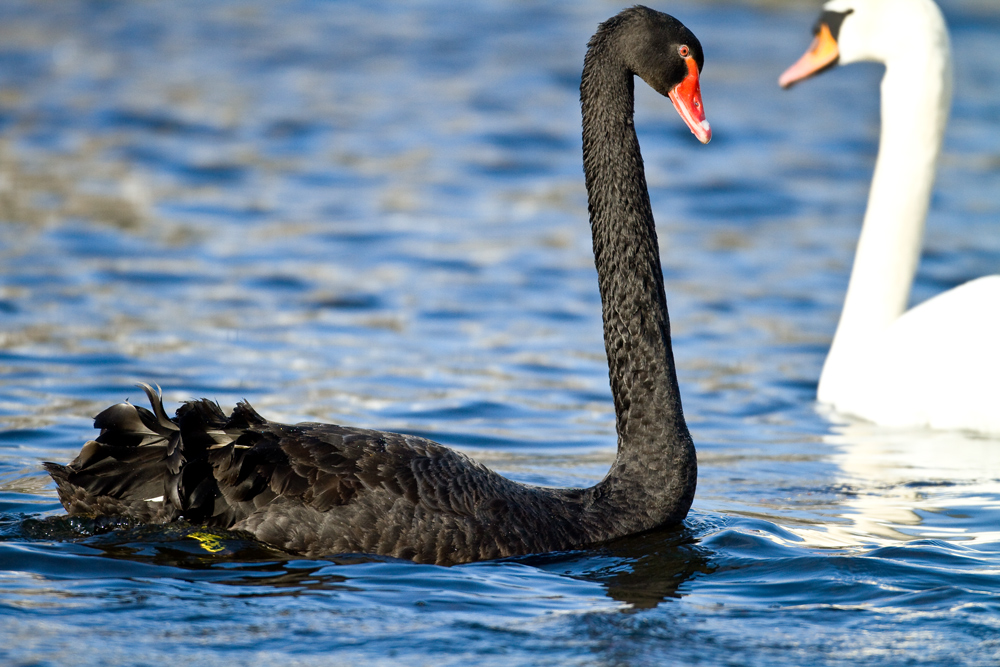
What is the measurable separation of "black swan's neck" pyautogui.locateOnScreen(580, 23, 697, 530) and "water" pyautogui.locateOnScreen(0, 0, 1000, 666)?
0.35 meters

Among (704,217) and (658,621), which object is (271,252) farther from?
(658,621)

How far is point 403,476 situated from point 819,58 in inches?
217

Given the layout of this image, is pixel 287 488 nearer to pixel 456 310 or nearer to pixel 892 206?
pixel 892 206

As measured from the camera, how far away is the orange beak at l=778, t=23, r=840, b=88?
9359 mm

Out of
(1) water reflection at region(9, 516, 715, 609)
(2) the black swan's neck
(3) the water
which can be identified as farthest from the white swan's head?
(1) water reflection at region(9, 516, 715, 609)

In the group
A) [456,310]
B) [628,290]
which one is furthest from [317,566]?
[456,310]

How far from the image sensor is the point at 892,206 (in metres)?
9.09

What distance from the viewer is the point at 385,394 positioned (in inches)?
340

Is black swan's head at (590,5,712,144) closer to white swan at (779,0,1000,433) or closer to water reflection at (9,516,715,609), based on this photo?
water reflection at (9,516,715,609)

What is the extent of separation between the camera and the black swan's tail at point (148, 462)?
511 cm

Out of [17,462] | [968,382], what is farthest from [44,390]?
[968,382]

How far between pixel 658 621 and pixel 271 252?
842 cm

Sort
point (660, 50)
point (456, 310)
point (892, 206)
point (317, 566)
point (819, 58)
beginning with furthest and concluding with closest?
point (456, 310) → point (819, 58) → point (892, 206) → point (660, 50) → point (317, 566)

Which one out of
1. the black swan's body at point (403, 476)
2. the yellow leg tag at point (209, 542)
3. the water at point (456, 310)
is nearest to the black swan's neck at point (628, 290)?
the black swan's body at point (403, 476)
